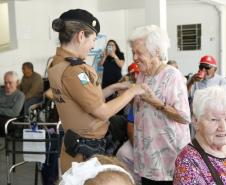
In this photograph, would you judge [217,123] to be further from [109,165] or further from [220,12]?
[220,12]

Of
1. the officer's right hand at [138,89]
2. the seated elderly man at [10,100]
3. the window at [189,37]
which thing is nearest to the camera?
the officer's right hand at [138,89]

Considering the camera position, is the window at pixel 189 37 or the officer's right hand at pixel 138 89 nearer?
the officer's right hand at pixel 138 89

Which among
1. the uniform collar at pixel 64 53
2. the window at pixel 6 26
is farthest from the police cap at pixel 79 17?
the window at pixel 6 26

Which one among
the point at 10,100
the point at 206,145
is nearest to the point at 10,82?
the point at 10,100

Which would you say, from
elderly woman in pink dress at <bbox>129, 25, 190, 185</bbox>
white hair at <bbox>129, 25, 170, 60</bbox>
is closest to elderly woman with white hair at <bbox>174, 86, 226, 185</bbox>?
elderly woman in pink dress at <bbox>129, 25, 190, 185</bbox>

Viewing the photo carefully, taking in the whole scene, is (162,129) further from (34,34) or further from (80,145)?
(34,34)

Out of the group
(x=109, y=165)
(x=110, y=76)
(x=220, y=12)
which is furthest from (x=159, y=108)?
(x=220, y=12)

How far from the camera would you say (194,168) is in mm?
1629

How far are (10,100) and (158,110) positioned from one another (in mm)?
3888

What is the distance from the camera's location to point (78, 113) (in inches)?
71.4

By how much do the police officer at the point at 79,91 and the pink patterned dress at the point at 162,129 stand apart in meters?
0.24

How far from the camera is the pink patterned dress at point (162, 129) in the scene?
6.66ft

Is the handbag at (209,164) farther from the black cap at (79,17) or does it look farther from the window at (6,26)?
the window at (6,26)

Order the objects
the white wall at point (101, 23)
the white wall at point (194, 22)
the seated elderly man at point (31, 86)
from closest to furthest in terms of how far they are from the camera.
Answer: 1. the seated elderly man at point (31, 86)
2. the white wall at point (101, 23)
3. the white wall at point (194, 22)
